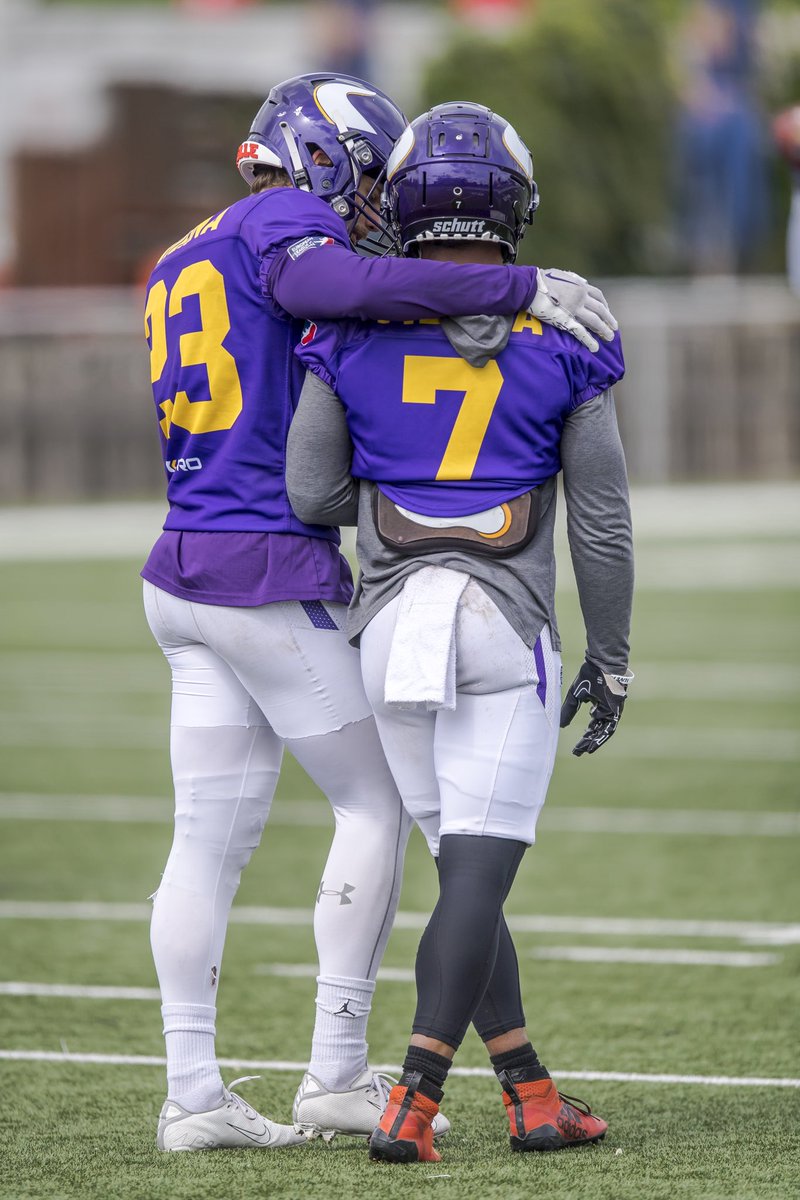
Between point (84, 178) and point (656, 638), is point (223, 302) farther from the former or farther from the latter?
point (84, 178)

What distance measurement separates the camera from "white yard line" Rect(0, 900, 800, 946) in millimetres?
6809

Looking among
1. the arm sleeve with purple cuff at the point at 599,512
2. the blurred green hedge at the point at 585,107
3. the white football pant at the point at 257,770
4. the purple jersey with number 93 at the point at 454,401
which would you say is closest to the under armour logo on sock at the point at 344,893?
the white football pant at the point at 257,770

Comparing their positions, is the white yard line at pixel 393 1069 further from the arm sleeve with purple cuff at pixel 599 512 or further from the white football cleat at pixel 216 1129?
the arm sleeve with purple cuff at pixel 599 512

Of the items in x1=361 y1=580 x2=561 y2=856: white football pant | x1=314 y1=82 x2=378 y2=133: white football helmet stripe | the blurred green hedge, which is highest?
x1=314 y1=82 x2=378 y2=133: white football helmet stripe

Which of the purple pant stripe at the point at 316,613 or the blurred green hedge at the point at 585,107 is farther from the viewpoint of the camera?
the blurred green hedge at the point at 585,107

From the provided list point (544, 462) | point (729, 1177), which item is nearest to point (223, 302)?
point (544, 462)

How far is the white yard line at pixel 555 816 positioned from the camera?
8758mm

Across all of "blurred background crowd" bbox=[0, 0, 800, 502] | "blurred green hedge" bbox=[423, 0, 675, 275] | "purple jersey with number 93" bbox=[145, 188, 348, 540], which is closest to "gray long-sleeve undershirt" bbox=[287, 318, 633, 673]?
"purple jersey with number 93" bbox=[145, 188, 348, 540]

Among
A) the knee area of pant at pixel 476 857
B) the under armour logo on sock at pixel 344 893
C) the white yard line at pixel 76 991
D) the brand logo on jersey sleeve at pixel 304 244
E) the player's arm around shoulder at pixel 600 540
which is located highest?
the brand logo on jersey sleeve at pixel 304 244

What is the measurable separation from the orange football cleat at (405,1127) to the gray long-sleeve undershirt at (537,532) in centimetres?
88

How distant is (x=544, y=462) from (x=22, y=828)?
5.48 meters

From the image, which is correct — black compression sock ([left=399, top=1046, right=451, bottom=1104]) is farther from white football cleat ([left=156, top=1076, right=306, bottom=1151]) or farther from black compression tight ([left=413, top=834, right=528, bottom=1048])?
white football cleat ([left=156, top=1076, right=306, bottom=1151])

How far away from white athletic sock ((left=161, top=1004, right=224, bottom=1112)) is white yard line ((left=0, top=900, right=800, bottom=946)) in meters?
2.77

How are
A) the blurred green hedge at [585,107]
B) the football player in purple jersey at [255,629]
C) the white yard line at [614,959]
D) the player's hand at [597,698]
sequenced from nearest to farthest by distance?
the player's hand at [597,698]
the football player in purple jersey at [255,629]
the white yard line at [614,959]
the blurred green hedge at [585,107]
